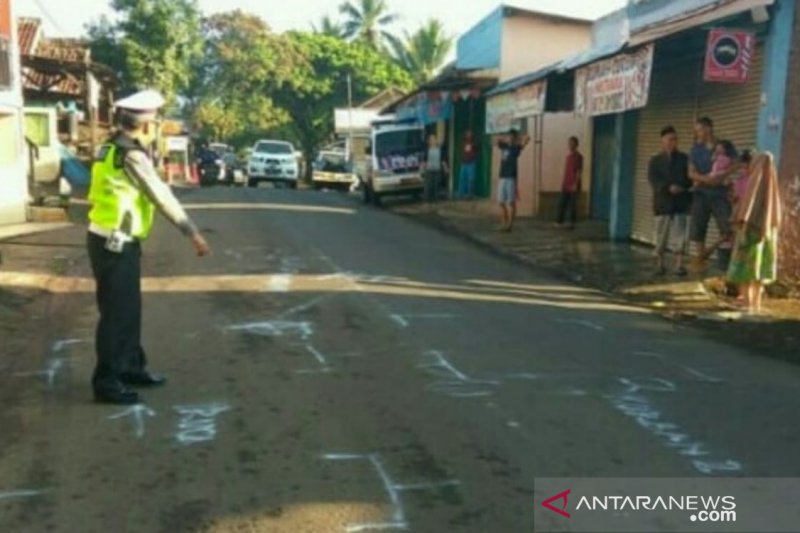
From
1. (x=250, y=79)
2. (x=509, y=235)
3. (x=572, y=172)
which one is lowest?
(x=509, y=235)

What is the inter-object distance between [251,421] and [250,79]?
5140 cm

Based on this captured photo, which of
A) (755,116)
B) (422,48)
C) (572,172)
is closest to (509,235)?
(572,172)

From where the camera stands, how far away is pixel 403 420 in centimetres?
538

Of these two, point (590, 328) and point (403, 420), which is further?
point (590, 328)

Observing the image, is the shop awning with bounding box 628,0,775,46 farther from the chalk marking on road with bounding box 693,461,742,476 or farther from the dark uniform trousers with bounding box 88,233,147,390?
the dark uniform trousers with bounding box 88,233,147,390

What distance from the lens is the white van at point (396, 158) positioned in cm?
2722

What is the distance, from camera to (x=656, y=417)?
18.2ft

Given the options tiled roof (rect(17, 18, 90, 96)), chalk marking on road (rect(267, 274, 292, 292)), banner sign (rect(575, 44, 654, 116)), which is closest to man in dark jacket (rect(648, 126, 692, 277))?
banner sign (rect(575, 44, 654, 116))

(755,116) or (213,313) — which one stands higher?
(755,116)

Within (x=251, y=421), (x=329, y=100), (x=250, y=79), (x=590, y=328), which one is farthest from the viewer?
(x=329, y=100)

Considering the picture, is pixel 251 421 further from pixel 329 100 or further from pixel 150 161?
pixel 329 100

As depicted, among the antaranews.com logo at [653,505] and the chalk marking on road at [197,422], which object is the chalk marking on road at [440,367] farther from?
the antaranews.com logo at [653,505]

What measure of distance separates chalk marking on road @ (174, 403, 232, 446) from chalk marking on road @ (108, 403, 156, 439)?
0.55ft

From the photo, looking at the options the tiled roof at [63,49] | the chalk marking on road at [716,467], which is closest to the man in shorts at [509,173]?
the chalk marking on road at [716,467]
